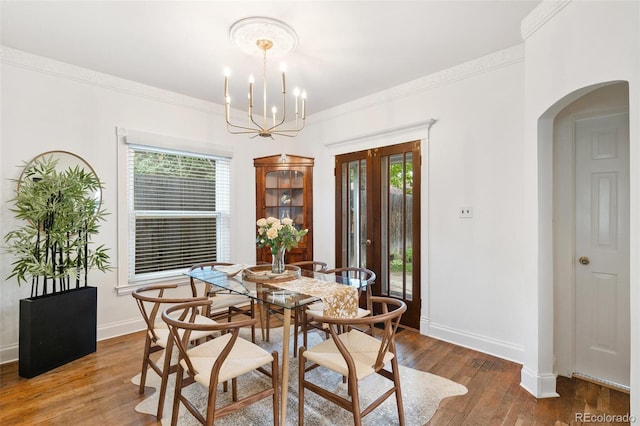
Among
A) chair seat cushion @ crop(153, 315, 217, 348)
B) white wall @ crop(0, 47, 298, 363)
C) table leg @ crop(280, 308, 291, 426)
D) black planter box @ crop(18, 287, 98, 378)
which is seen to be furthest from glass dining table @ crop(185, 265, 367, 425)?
white wall @ crop(0, 47, 298, 363)

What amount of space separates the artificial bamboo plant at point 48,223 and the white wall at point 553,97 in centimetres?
380

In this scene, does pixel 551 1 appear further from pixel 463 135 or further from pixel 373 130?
pixel 373 130

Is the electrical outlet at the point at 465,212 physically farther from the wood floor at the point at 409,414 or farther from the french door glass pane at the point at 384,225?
the wood floor at the point at 409,414

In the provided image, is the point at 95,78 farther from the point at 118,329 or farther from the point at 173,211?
the point at 118,329

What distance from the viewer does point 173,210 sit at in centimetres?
401

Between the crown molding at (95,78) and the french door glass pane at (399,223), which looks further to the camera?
the french door glass pane at (399,223)

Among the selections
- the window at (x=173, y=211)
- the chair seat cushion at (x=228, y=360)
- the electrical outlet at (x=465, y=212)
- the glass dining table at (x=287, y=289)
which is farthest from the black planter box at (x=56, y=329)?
the electrical outlet at (x=465, y=212)

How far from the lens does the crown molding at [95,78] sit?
2.96m

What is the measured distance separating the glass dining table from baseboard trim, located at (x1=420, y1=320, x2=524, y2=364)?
1.36m

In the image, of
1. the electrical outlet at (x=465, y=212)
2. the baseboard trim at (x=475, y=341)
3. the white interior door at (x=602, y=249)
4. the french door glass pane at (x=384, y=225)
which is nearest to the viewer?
the white interior door at (x=602, y=249)

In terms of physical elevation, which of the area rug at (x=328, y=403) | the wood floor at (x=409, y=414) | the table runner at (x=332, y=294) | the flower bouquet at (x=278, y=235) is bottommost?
the wood floor at (x=409, y=414)

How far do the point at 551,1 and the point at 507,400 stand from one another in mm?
2829

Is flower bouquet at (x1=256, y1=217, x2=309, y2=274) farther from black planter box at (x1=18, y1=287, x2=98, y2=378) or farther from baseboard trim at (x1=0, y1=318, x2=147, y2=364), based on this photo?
baseboard trim at (x1=0, y1=318, x2=147, y2=364)

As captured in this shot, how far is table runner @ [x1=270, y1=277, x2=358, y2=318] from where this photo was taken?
2.26 m
